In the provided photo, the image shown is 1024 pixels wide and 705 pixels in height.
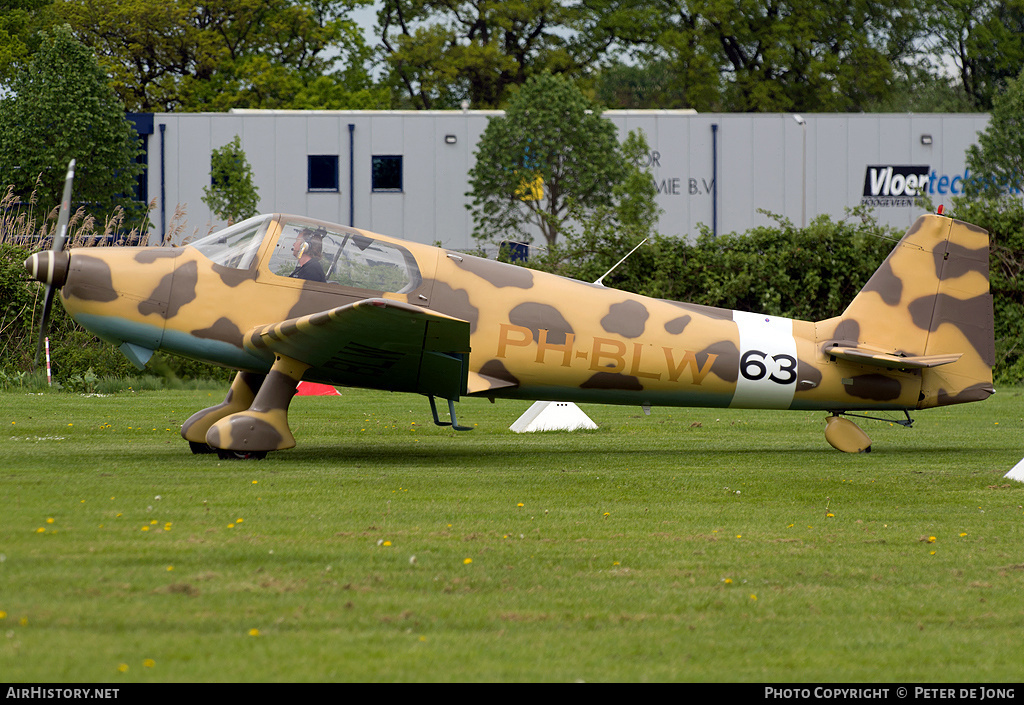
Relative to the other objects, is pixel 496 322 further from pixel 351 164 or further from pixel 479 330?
pixel 351 164

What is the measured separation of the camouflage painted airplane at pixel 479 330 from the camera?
10289 mm

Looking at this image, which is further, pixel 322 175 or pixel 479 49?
pixel 479 49

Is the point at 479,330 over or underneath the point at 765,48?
underneath

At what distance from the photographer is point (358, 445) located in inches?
479

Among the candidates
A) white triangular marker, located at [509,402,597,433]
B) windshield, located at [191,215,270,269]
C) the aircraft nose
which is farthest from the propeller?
white triangular marker, located at [509,402,597,433]

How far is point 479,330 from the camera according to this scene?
11070mm

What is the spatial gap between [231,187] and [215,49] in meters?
20.5

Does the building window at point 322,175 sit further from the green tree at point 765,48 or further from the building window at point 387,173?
the green tree at point 765,48

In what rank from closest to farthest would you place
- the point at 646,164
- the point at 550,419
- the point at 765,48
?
1. the point at 550,419
2. the point at 646,164
3. the point at 765,48

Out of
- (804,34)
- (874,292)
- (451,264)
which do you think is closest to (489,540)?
(451,264)

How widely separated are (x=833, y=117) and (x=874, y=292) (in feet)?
92.8

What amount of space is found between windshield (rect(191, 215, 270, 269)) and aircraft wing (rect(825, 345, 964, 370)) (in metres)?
6.20

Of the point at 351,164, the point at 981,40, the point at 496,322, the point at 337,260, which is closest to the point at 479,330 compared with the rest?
the point at 496,322

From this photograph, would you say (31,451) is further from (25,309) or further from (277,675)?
(25,309)
